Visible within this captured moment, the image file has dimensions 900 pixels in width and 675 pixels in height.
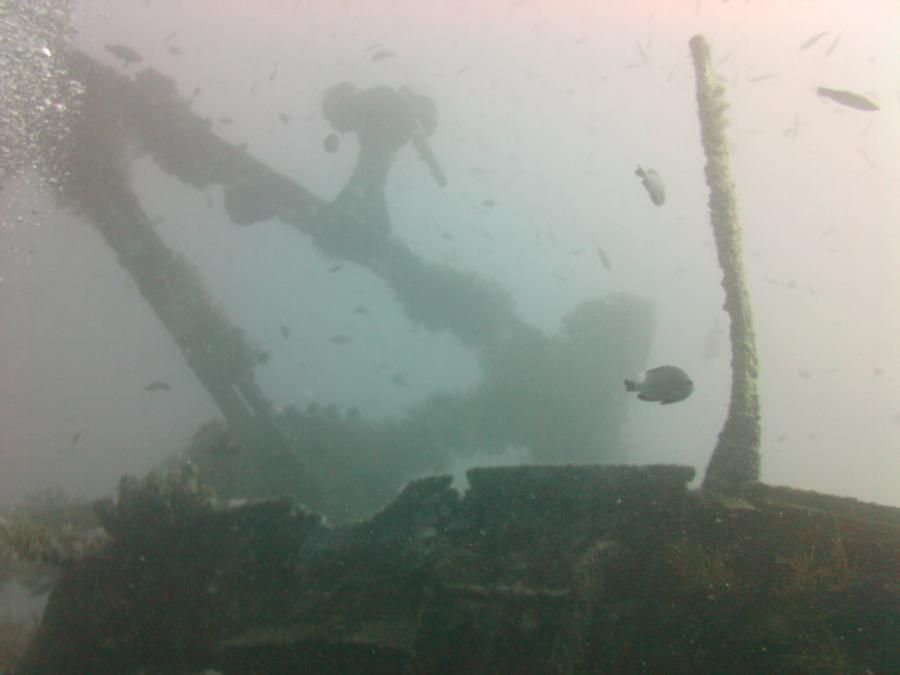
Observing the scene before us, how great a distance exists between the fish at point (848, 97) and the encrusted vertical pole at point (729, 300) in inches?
48.1

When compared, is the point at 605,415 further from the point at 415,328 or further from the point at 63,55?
the point at 63,55

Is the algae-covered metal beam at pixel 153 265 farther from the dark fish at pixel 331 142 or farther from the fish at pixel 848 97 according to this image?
the fish at pixel 848 97

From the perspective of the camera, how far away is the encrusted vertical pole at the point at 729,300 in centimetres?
595

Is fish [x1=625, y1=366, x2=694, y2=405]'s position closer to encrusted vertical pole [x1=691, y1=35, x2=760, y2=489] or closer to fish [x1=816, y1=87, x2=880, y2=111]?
encrusted vertical pole [x1=691, y1=35, x2=760, y2=489]

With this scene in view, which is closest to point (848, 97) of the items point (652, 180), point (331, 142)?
point (652, 180)

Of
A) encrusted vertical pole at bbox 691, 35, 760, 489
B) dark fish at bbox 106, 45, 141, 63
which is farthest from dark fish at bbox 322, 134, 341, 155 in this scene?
encrusted vertical pole at bbox 691, 35, 760, 489

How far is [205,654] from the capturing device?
15.6 feet

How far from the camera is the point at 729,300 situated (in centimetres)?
684

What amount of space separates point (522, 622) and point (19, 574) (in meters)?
11.4

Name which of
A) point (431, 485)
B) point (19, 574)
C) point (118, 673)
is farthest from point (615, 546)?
point (19, 574)

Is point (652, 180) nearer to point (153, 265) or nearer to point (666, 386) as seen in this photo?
point (666, 386)

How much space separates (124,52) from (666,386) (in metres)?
12.9

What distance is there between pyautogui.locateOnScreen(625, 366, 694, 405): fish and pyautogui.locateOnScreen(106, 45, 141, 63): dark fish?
12454 mm

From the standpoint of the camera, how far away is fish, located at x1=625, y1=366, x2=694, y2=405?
229 inches
